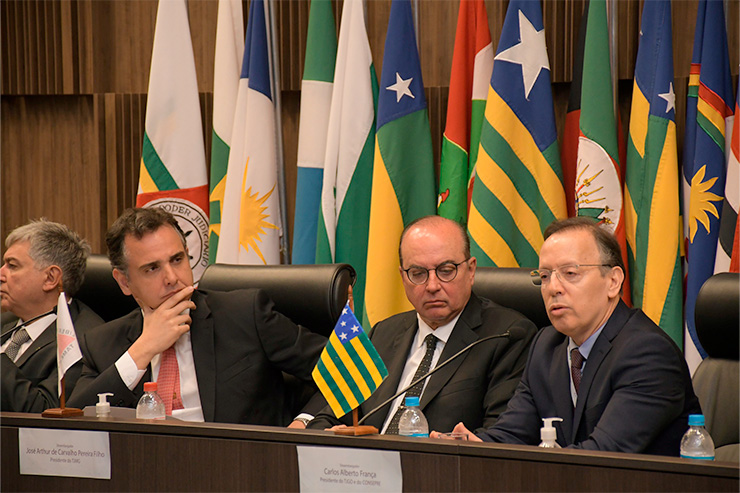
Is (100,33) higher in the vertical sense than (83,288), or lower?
higher

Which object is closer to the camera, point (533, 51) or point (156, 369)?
point (156, 369)

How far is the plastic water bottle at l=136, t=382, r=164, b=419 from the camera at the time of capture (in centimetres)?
219

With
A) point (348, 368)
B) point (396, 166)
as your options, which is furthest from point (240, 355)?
point (396, 166)

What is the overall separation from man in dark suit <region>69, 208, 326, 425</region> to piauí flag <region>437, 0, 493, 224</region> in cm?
127

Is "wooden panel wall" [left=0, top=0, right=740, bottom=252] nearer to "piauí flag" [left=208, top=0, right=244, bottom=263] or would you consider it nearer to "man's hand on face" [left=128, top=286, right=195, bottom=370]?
"piauí flag" [left=208, top=0, right=244, bottom=263]

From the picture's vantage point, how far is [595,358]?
2.10 meters

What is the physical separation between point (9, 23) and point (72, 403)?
3.08 m

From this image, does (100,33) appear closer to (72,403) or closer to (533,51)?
(533,51)

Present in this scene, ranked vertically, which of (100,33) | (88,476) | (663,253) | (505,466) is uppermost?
(100,33)

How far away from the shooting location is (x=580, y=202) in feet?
11.4

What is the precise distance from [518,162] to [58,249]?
192 centimetres

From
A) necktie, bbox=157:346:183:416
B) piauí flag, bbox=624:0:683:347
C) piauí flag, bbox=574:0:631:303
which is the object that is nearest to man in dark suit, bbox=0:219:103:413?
necktie, bbox=157:346:183:416

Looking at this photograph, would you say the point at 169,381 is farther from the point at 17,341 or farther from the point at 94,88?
the point at 94,88

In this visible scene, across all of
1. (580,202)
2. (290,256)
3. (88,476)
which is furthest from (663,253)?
(88,476)
